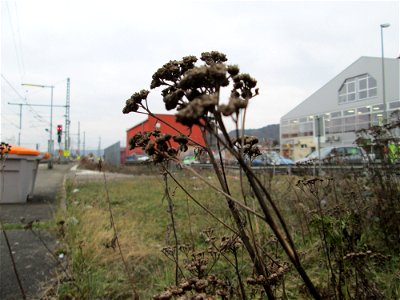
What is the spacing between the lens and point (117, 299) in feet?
9.07

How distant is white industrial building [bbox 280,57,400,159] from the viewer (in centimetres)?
4162

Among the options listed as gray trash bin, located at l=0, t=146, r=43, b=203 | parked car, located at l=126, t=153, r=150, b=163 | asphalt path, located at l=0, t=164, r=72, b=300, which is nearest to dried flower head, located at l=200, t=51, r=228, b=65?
parked car, located at l=126, t=153, r=150, b=163

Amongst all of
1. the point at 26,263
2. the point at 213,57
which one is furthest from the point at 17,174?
the point at 213,57

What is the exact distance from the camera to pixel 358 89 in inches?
1847

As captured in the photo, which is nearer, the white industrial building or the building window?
the white industrial building

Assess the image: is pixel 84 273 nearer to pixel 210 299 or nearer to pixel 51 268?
A: pixel 51 268

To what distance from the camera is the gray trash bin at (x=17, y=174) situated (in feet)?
24.3

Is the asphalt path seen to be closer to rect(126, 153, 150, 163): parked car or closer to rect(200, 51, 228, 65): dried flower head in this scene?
rect(126, 153, 150, 163): parked car

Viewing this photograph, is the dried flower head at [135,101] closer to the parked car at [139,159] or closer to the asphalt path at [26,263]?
the parked car at [139,159]

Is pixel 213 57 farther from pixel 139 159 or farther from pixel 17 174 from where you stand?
pixel 17 174

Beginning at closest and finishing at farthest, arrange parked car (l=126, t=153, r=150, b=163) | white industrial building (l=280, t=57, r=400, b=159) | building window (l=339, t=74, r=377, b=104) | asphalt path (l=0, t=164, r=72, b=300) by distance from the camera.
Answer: parked car (l=126, t=153, r=150, b=163), asphalt path (l=0, t=164, r=72, b=300), white industrial building (l=280, t=57, r=400, b=159), building window (l=339, t=74, r=377, b=104)

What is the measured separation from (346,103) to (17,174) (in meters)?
48.8

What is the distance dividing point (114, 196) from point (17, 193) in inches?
99.3

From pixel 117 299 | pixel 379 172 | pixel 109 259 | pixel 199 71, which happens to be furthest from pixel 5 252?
pixel 379 172
